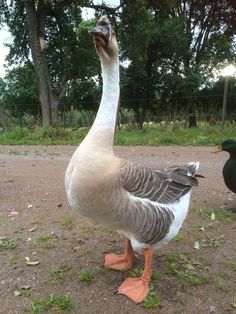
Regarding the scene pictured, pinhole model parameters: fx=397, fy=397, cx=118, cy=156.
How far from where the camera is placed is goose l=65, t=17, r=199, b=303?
2.57m

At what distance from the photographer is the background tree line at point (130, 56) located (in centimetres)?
1453

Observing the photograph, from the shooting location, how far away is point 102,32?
2.56m

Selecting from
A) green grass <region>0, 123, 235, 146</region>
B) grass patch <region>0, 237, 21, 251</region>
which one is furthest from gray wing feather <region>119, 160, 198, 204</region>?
green grass <region>0, 123, 235, 146</region>

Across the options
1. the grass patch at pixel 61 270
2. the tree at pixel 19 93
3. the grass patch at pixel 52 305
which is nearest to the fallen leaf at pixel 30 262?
the grass patch at pixel 61 270

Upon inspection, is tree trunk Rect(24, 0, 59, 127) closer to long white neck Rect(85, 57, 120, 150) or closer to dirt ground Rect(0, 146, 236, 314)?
dirt ground Rect(0, 146, 236, 314)

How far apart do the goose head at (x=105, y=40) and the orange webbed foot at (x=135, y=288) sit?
5.32 ft

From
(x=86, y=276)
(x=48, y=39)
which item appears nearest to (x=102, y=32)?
(x=86, y=276)

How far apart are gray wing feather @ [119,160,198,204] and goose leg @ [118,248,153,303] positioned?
0.44 m

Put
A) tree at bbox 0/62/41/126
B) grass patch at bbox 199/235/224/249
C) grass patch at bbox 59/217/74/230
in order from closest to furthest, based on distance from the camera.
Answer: grass patch at bbox 199/235/224/249 < grass patch at bbox 59/217/74/230 < tree at bbox 0/62/41/126

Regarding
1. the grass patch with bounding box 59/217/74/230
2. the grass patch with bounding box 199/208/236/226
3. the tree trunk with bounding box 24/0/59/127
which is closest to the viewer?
the grass patch with bounding box 59/217/74/230

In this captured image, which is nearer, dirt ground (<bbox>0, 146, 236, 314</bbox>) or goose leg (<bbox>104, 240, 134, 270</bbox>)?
dirt ground (<bbox>0, 146, 236, 314</bbox>)

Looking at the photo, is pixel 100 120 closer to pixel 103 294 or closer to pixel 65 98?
pixel 103 294

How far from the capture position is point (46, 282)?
3021mm

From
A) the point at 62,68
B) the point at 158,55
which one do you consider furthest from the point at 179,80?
the point at 62,68
